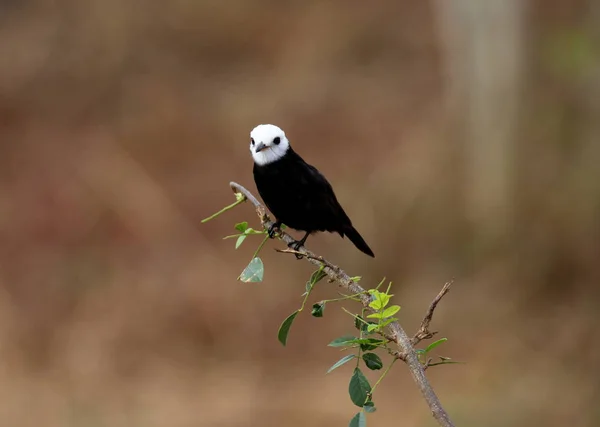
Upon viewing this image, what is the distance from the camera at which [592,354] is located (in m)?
10.2

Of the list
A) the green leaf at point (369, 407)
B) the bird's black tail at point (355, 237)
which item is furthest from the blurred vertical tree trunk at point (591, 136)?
the green leaf at point (369, 407)

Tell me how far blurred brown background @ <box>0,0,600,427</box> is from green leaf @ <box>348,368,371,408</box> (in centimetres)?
711

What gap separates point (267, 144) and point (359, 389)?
2.57m

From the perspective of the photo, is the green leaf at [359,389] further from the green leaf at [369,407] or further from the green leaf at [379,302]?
the green leaf at [379,302]

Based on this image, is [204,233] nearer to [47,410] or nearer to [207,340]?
[207,340]

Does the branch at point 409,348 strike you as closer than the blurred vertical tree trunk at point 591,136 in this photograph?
Yes

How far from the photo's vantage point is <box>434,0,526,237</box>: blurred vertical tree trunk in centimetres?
1052

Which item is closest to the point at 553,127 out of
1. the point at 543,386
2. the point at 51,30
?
the point at 543,386

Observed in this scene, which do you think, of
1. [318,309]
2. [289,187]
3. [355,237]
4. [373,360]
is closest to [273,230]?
[289,187]

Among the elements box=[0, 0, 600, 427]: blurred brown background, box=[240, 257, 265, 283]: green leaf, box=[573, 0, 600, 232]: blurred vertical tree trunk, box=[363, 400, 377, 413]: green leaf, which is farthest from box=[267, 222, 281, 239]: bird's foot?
box=[573, 0, 600, 232]: blurred vertical tree trunk

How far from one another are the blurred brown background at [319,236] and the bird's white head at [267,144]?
4.60 metres

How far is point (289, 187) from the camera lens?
471cm

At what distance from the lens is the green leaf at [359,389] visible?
2.25 m

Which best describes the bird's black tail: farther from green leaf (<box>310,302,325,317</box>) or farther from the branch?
the branch
